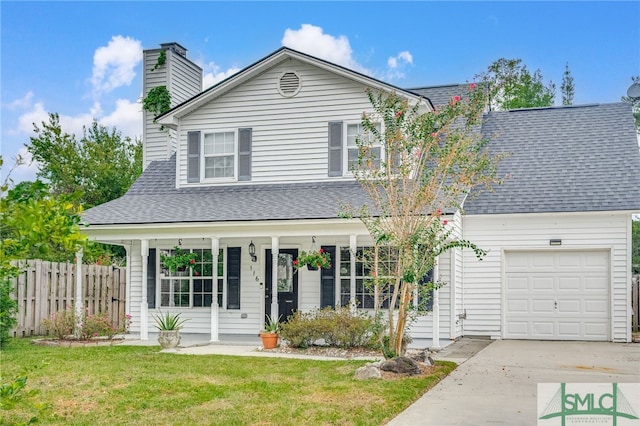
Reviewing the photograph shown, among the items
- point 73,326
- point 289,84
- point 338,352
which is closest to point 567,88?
point 289,84

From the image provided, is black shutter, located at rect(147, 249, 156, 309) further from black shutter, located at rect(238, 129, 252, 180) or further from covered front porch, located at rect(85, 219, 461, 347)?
black shutter, located at rect(238, 129, 252, 180)

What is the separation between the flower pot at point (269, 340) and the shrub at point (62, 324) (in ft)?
14.5

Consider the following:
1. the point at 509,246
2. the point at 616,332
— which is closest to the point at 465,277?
the point at 509,246

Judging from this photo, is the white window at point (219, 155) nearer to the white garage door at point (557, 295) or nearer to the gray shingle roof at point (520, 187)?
the gray shingle roof at point (520, 187)

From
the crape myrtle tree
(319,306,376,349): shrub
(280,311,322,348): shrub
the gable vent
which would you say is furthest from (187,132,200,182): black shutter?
the crape myrtle tree

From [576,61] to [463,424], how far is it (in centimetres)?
2996

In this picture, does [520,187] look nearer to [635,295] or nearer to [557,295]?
[557,295]

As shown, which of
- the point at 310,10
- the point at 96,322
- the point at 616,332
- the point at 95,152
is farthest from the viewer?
the point at 95,152

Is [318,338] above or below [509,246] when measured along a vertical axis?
below

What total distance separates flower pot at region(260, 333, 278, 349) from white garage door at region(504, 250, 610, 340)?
6081mm

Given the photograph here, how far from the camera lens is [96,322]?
1510cm

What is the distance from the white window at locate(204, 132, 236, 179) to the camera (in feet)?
57.8

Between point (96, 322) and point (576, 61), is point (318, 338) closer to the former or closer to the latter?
point (96, 322)

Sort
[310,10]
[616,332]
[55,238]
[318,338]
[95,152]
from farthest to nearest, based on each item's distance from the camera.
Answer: [95,152] → [310,10] → [616,332] → [318,338] → [55,238]
